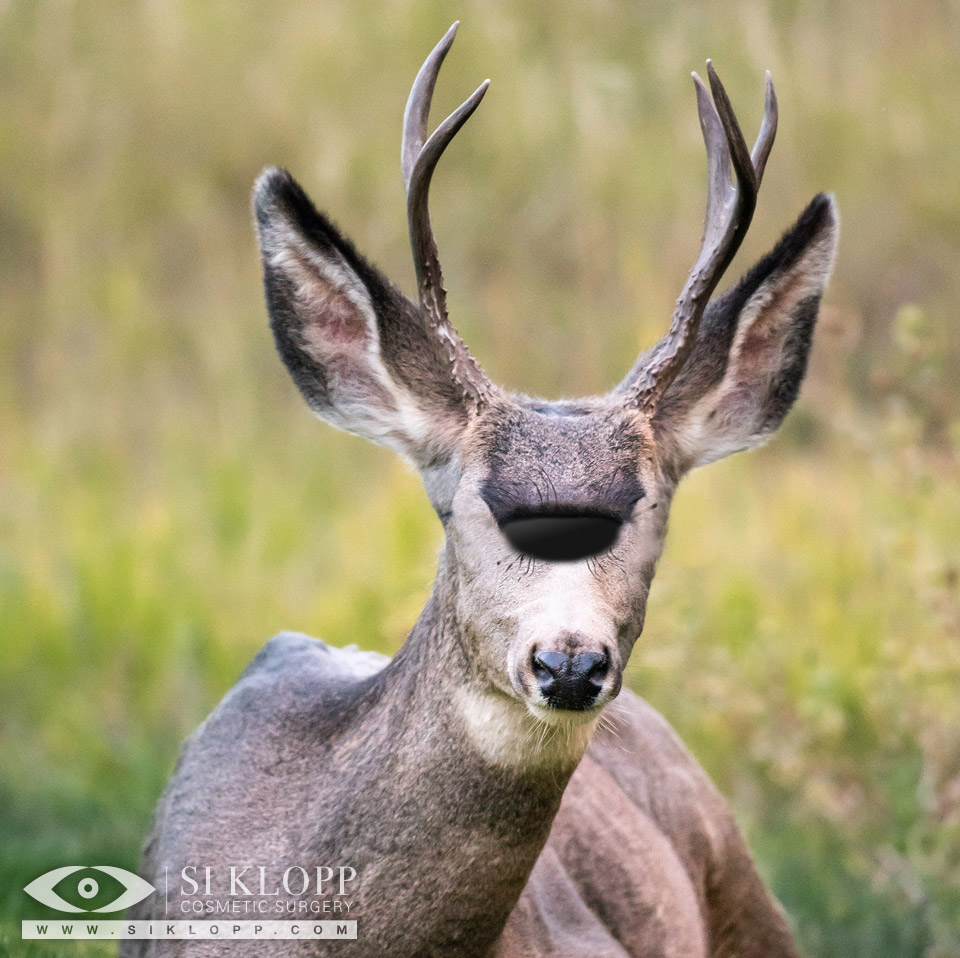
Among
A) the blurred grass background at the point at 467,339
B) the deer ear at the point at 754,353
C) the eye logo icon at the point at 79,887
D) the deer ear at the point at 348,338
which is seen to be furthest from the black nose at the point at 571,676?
the blurred grass background at the point at 467,339

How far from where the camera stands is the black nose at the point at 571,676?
324cm

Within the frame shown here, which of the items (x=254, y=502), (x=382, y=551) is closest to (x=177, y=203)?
(x=254, y=502)

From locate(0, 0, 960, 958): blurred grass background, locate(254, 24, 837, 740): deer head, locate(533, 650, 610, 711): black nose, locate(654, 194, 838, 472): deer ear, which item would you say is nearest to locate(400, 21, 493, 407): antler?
locate(254, 24, 837, 740): deer head

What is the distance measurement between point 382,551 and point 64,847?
10.0 ft

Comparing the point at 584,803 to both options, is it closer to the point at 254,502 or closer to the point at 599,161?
the point at 254,502

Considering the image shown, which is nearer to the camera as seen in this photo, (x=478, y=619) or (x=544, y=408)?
(x=478, y=619)

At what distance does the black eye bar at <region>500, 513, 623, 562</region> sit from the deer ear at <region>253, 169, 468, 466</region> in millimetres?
363

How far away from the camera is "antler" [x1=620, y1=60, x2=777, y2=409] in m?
3.76

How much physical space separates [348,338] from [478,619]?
875 millimetres

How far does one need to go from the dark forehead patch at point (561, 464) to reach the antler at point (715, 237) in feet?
0.51

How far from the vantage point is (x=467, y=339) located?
10.8m

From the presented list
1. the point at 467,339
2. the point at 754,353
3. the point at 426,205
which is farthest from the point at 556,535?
the point at 467,339

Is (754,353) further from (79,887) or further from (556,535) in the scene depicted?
(79,887)

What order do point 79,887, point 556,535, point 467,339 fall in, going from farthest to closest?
point 467,339 < point 79,887 < point 556,535
